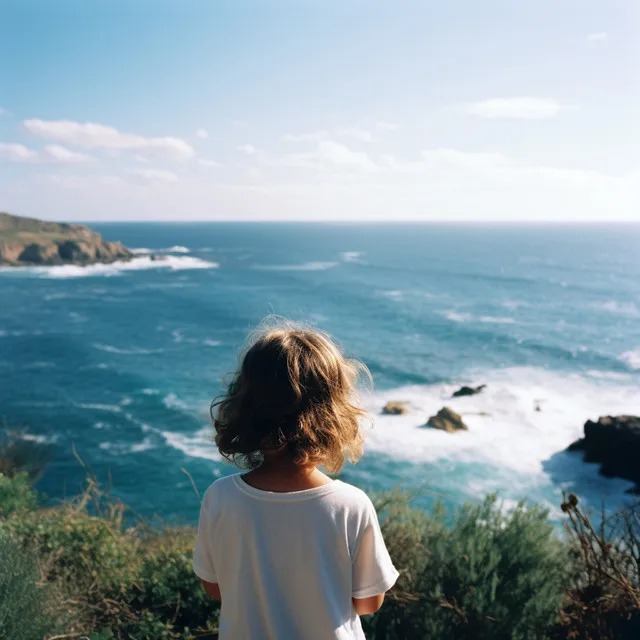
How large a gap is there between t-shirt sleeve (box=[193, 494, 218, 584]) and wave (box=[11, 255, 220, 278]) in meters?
69.9

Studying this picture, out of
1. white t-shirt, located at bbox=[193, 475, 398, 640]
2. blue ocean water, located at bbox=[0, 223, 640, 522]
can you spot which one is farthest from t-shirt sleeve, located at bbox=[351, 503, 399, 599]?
blue ocean water, located at bbox=[0, 223, 640, 522]

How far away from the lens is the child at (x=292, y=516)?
5.13 feet

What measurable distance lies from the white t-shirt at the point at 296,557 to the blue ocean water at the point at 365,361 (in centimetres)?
41

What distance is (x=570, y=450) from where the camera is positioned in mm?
22844

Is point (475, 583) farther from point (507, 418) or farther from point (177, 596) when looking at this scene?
point (507, 418)

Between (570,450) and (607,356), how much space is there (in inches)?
622

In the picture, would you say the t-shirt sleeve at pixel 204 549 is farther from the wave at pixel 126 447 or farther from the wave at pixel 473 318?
the wave at pixel 473 318

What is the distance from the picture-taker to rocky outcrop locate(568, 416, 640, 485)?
20.9 meters

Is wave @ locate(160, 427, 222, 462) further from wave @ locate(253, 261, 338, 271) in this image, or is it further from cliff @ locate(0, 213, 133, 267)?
cliff @ locate(0, 213, 133, 267)

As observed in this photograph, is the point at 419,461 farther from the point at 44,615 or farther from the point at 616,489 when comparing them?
the point at 44,615

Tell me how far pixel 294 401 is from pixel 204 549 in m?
0.57

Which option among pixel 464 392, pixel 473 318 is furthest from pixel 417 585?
pixel 473 318

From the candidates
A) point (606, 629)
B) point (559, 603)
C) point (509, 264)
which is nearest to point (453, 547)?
point (559, 603)

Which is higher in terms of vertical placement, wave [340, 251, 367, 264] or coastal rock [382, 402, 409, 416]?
wave [340, 251, 367, 264]
